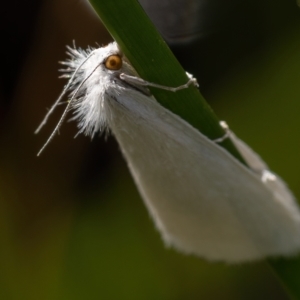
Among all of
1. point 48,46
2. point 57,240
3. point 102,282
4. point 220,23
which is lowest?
point 102,282

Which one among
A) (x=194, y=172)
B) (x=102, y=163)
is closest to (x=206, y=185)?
(x=194, y=172)

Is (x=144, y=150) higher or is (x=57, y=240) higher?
(x=144, y=150)

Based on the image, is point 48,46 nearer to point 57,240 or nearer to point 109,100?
point 57,240

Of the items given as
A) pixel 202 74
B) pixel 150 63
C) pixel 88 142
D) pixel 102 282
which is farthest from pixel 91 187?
pixel 150 63

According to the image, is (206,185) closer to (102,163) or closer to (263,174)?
(263,174)

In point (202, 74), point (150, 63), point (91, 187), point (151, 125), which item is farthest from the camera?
point (91, 187)

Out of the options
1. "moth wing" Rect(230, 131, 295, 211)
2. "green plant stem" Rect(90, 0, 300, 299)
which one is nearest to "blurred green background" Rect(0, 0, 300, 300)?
"moth wing" Rect(230, 131, 295, 211)

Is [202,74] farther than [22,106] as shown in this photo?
No

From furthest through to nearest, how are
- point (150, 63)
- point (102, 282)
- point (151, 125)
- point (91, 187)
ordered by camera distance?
point (91, 187) → point (102, 282) → point (151, 125) → point (150, 63)
